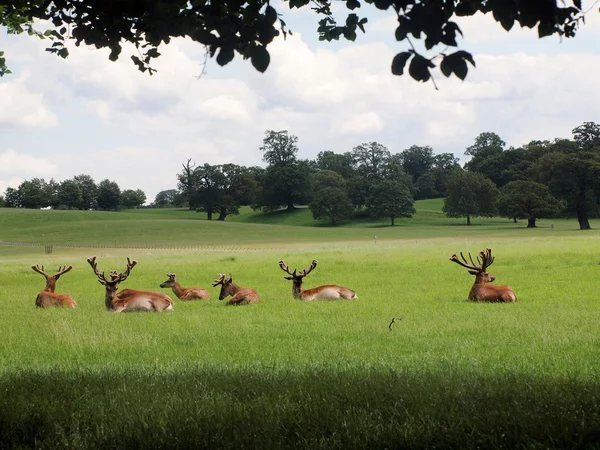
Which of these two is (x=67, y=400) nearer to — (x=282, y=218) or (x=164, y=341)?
(x=164, y=341)

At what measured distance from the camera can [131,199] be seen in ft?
591

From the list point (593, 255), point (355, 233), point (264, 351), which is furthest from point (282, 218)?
point (264, 351)

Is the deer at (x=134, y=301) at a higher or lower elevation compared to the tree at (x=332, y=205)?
lower

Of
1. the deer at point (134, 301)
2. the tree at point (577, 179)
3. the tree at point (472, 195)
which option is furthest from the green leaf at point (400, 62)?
the tree at point (472, 195)

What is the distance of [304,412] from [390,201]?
369 feet

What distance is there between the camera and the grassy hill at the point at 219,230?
77.5 meters

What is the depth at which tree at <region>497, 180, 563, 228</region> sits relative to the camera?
8681 centimetres

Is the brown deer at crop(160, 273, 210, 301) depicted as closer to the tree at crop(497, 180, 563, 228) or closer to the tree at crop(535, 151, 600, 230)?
the tree at crop(535, 151, 600, 230)

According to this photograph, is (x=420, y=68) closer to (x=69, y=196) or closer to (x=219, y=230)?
(x=219, y=230)

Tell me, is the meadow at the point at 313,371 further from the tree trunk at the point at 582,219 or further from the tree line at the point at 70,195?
the tree line at the point at 70,195

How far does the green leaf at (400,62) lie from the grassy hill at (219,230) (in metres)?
62.2

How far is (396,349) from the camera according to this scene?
10.6 metres

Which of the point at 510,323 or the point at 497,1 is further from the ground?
the point at 497,1

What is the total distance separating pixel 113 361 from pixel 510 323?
22.7ft
